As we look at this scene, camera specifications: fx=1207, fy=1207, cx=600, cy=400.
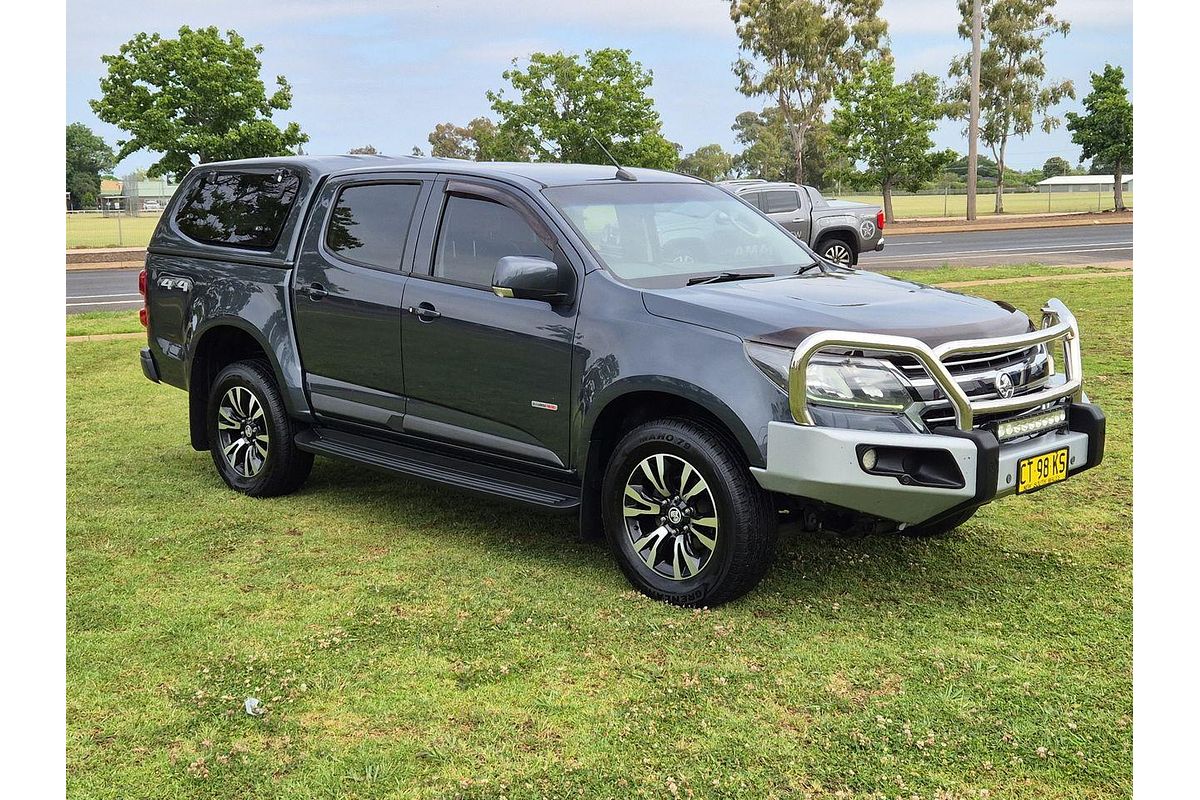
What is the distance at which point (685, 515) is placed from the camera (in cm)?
507

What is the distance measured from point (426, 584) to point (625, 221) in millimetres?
1973

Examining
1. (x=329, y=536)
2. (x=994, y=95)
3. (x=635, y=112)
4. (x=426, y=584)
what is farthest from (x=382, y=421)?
(x=994, y=95)

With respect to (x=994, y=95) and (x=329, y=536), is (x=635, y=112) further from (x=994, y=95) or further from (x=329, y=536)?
(x=329, y=536)

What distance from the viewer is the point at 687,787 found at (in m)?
3.57

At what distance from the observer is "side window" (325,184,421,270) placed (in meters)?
6.24

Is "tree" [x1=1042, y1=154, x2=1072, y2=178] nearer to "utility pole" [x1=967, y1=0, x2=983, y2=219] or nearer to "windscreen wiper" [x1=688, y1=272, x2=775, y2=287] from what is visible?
"utility pole" [x1=967, y1=0, x2=983, y2=219]

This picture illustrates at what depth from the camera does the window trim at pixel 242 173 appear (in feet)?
22.5

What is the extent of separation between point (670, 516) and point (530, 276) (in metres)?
1.21

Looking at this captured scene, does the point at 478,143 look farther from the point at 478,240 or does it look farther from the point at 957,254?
the point at 478,240

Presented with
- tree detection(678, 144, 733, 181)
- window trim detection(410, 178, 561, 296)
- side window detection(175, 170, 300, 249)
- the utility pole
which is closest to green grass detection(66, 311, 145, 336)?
side window detection(175, 170, 300, 249)

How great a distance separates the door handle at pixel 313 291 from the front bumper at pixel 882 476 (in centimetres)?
286

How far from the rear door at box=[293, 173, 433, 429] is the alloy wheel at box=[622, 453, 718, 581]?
5.10ft

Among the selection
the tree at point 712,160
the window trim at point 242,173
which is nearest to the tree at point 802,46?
the tree at point 712,160

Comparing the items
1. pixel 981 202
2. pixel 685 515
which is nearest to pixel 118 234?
pixel 685 515
